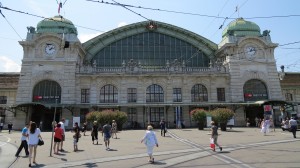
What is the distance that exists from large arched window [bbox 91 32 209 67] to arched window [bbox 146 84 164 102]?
6.49 metres

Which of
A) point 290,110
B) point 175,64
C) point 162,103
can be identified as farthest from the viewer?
point 290,110

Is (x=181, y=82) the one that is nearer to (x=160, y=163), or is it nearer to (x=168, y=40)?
(x=168, y=40)

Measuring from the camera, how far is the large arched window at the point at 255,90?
44.7m

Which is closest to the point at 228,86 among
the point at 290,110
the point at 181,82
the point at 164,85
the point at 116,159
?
the point at 181,82

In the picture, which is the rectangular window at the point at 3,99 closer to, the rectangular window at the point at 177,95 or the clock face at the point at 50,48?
the clock face at the point at 50,48

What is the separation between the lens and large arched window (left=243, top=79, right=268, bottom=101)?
4472 cm

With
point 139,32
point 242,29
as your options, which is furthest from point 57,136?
point 242,29

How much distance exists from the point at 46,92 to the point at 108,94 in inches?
380

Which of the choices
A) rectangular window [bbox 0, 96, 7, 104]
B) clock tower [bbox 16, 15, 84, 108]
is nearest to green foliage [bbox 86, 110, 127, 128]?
clock tower [bbox 16, 15, 84, 108]

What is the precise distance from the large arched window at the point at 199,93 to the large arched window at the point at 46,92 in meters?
21.3

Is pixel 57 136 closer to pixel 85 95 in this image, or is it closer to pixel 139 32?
pixel 85 95

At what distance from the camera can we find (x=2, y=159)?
1477cm

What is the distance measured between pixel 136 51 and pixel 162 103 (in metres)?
12.9

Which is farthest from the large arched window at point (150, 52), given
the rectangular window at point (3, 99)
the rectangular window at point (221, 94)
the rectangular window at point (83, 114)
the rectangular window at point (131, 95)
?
the rectangular window at point (3, 99)
